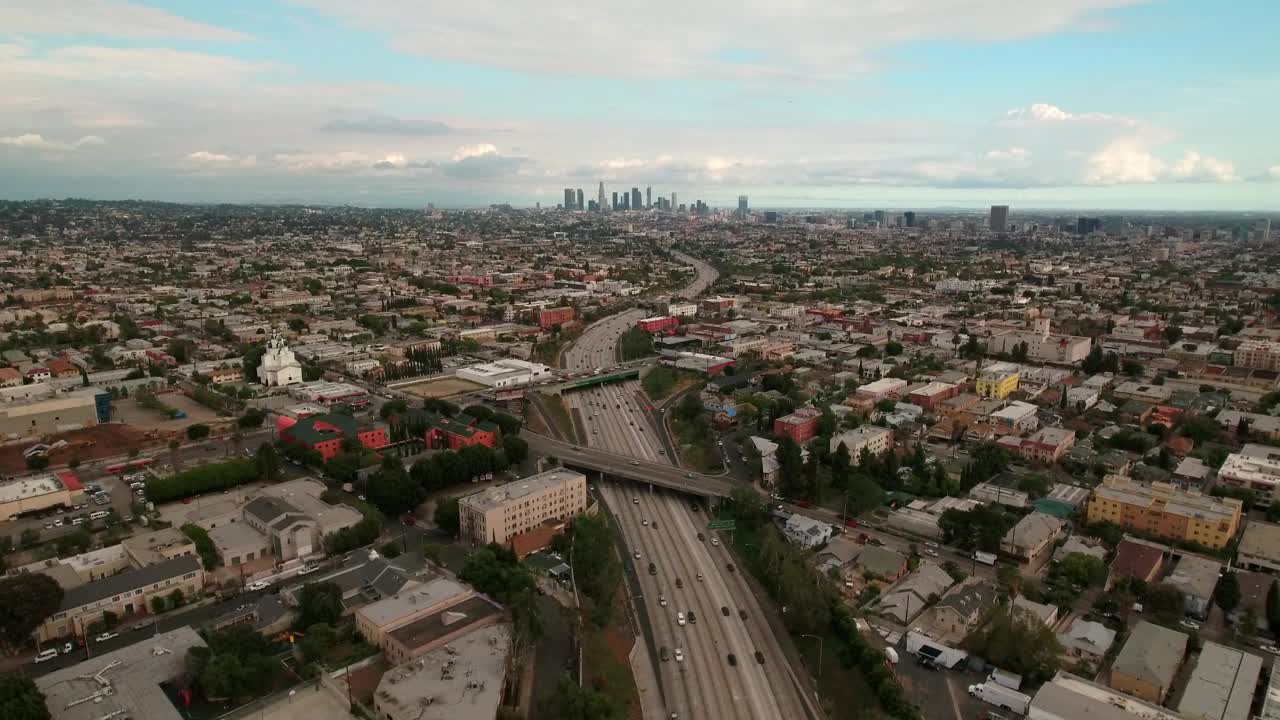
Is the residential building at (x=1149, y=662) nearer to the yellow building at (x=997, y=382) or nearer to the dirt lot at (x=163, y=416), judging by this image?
the yellow building at (x=997, y=382)

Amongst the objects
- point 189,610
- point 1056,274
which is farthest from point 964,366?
point 1056,274

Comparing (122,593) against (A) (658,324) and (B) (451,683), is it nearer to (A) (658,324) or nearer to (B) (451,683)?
(B) (451,683)

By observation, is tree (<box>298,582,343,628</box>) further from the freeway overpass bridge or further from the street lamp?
the freeway overpass bridge

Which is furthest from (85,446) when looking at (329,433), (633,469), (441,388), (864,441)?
(864,441)

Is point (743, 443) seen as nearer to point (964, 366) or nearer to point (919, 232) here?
point (964, 366)

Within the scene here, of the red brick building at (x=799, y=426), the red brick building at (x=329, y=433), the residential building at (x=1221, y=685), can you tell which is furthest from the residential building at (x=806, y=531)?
the red brick building at (x=329, y=433)

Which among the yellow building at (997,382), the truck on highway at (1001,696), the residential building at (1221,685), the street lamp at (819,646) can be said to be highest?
the yellow building at (997,382)
